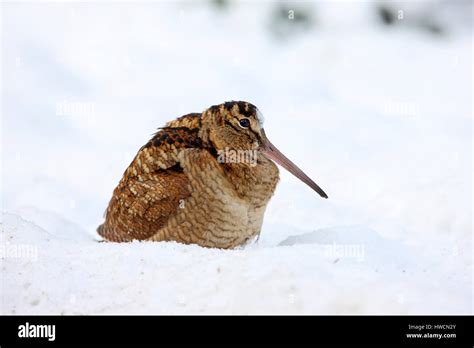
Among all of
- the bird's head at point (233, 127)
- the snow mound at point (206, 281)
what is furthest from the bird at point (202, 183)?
the snow mound at point (206, 281)

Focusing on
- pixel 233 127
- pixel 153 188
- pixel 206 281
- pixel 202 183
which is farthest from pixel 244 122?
pixel 206 281

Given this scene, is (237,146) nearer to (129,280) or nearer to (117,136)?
(129,280)

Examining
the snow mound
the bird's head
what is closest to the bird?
the bird's head

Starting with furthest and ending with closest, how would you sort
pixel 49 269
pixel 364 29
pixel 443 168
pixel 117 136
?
1. pixel 364 29
2. pixel 117 136
3. pixel 443 168
4. pixel 49 269

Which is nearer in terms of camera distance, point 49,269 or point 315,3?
point 49,269

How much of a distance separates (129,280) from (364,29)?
31.3 feet

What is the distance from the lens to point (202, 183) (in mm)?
4977

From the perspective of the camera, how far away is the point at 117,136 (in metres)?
9.55

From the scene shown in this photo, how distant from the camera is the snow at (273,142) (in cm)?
372

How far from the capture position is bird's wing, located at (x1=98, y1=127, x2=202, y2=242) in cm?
500

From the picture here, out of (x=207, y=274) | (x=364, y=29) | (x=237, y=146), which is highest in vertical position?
(x=364, y=29)
